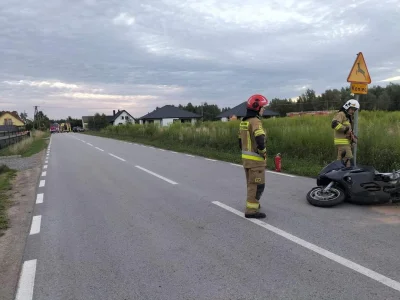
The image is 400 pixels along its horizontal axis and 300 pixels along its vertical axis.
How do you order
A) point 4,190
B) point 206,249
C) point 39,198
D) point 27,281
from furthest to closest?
point 4,190, point 39,198, point 206,249, point 27,281

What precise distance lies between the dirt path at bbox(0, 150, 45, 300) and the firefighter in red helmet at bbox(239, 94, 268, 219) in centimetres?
342

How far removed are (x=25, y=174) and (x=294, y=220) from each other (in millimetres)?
10107

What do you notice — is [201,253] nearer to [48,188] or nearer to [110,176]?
[48,188]

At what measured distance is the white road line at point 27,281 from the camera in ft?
11.6

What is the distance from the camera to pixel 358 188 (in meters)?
6.11

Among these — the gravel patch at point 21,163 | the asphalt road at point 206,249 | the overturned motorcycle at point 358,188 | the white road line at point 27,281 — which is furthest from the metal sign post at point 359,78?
the gravel patch at point 21,163

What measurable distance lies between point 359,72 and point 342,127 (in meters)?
1.64

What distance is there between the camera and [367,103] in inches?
2180

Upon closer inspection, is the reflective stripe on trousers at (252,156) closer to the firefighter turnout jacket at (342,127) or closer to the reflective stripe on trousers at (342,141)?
the firefighter turnout jacket at (342,127)

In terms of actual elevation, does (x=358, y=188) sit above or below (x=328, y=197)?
above

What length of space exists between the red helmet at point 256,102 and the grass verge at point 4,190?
4.50 meters

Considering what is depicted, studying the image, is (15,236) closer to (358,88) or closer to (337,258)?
(337,258)

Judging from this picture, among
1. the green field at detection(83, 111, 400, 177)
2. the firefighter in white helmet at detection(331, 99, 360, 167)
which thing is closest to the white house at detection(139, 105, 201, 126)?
the green field at detection(83, 111, 400, 177)

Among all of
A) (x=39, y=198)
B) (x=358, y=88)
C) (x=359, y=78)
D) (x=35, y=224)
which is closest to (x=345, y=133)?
(x=358, y=88)
